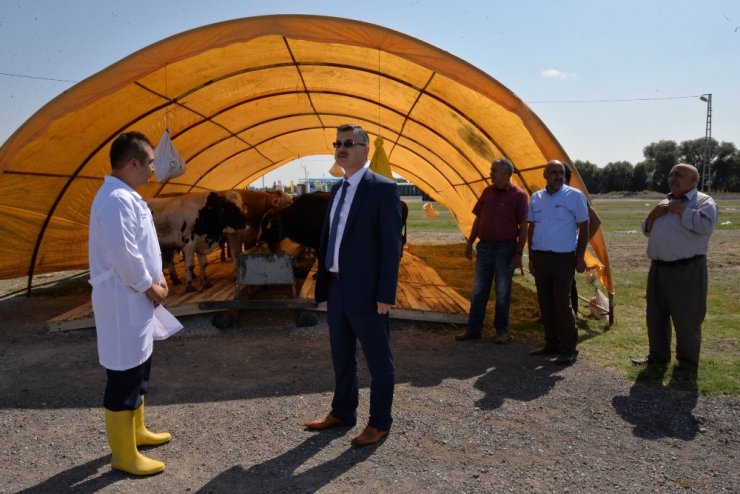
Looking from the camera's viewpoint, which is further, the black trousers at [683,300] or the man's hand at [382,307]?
the black trousers at [683,300]

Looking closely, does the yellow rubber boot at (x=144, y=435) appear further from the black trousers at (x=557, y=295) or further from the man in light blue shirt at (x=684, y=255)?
the man in light blue shirt at (x=684, y=255)

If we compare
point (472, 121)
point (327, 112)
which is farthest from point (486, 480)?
point (327, 112)

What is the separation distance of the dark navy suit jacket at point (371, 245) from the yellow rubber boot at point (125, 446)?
1627 mm

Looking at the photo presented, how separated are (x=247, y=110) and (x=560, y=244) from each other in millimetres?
7566

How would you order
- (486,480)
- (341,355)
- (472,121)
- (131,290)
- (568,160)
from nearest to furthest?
(131,290), (486,480), (341,355), (568,160), (472,121)

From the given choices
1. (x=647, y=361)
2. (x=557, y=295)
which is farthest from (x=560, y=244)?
(x=647, y=361)

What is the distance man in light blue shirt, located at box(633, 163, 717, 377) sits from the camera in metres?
4.96

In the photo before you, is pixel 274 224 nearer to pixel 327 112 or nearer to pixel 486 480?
pixel 327 112

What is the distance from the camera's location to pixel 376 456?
3.65 m

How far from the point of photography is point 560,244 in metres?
5.58

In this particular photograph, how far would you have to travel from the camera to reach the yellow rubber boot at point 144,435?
3670 millimetres

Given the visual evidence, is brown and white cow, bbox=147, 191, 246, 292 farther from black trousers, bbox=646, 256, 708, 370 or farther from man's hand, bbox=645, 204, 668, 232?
black trousers, bbox=646, 256, 708, 370

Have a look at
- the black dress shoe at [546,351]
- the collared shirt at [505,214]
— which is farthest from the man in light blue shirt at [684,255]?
the collared shirt at [505,214]

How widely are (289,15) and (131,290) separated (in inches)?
171
